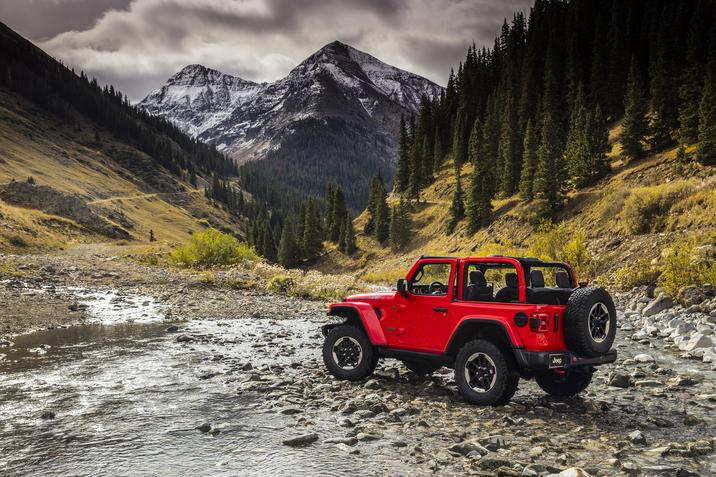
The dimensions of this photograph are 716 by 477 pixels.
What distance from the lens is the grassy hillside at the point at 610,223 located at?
3189 centimetres

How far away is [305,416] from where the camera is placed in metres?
8.93

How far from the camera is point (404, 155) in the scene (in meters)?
114

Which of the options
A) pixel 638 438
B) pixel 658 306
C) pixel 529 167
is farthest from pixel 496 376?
pixel 529 167

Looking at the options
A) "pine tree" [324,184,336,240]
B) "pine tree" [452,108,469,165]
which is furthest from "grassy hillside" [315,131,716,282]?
"pine tree" [324,184,336,240]

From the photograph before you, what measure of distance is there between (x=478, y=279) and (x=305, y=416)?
4.40 m

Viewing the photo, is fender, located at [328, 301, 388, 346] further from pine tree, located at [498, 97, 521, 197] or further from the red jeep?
pine tree, located at [498, 97, 521, 197]

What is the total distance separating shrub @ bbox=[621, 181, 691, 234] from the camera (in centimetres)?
3430

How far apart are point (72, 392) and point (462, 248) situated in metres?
60.9

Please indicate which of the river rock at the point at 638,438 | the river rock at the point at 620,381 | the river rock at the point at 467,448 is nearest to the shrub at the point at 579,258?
the river rock at the point at 620,381

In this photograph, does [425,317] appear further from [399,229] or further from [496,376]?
[399,229]

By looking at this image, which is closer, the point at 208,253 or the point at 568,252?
the point at 568,252

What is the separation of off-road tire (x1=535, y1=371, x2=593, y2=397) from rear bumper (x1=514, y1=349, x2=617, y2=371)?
1182mm

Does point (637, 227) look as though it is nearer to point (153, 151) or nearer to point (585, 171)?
point (585, 171)

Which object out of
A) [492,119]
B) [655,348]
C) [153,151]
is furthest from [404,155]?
[153,151]
